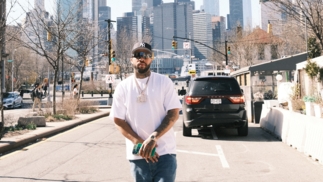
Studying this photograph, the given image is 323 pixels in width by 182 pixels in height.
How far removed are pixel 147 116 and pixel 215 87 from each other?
825cm

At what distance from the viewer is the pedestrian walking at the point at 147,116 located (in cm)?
313

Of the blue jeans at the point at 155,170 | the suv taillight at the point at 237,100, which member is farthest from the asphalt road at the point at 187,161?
the blue jeans at the point at 155,170

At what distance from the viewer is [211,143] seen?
10.5 m

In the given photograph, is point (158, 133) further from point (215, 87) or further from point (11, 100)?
point (11, 100)

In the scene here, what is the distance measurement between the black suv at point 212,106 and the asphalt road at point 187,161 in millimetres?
577

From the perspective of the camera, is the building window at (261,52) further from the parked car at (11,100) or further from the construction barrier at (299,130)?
the construction barrier at (299,130)

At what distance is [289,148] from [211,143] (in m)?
2.15

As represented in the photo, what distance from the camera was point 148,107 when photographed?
10.4 ft

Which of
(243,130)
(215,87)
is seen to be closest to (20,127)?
(215,87)

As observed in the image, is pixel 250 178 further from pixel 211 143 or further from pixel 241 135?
pixel 241 135

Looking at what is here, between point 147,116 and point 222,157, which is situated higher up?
point 147,116

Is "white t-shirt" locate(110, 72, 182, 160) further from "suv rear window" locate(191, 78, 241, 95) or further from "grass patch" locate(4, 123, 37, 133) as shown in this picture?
"grass patch" locate(4, 123, 37, 133)

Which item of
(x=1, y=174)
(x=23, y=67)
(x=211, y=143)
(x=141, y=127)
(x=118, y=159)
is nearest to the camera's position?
(x=141, y=127)

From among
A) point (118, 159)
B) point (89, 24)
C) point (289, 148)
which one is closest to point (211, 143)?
point (289, 148)
